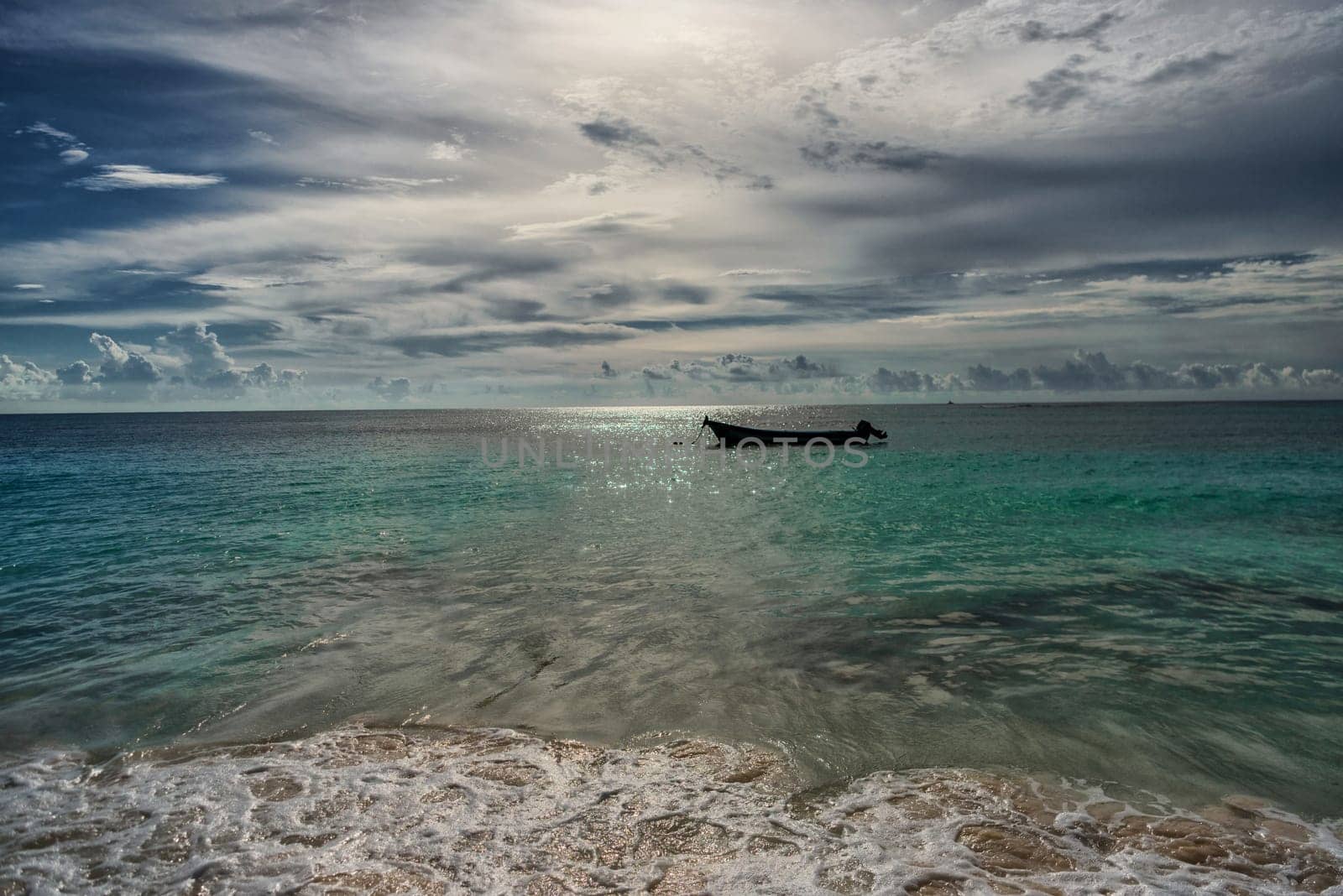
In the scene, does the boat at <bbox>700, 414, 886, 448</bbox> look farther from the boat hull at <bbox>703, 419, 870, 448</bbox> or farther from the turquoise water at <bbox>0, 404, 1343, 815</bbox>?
the turquoise water at <bbox>0, 404, 1343, 815</bbox>

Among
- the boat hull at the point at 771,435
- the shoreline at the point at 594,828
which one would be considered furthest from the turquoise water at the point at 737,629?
the boat hull at the point at 771,435

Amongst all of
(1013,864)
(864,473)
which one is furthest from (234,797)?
(864,473)

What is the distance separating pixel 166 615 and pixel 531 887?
11.2m

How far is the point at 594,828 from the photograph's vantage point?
19.2 feet

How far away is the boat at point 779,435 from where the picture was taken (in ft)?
231

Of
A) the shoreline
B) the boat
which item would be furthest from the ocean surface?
the boat

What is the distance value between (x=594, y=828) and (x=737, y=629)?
606 cm

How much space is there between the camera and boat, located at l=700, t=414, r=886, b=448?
7038 cm

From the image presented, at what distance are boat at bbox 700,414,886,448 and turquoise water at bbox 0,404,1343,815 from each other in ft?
141

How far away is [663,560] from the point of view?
1730 centimetres

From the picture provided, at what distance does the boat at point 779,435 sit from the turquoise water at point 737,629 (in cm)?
4289

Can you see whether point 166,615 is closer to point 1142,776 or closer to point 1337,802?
point 1142,776

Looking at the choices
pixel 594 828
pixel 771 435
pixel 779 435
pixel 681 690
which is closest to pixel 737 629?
pixel 681 690

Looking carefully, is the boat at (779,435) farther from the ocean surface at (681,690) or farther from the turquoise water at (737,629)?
the ocean surface at (681,690)
